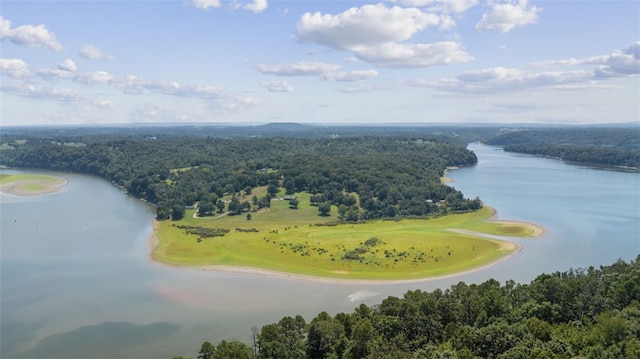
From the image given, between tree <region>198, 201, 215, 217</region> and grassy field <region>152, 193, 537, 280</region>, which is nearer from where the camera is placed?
grassy field <region>152, 193, 537, 280</region>

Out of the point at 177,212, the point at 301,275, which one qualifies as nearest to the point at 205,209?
the point at 177,212

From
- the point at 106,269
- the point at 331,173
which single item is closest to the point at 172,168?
the point at 331,173

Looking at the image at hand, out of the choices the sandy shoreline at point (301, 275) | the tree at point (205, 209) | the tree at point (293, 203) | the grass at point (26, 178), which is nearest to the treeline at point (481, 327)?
the sandy shoreline at point (301, 275)

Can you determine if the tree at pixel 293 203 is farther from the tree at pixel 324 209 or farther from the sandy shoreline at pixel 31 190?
the sandy shoreline at pixel 31 190

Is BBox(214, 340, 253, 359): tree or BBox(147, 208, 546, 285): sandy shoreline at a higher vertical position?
BBox(214, 340, 253, 359): tree

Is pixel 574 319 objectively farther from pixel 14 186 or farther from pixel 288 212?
pixel 14 186

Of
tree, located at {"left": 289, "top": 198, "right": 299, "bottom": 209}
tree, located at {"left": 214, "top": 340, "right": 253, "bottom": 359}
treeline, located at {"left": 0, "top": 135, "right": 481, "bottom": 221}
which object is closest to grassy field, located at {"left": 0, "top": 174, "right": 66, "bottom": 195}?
treeline, located at {"left": 0, "top": 135, "right": 481, "bottom": 221}

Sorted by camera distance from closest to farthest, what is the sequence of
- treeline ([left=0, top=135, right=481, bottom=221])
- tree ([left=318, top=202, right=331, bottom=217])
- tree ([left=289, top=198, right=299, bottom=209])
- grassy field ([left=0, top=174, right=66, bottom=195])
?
tree ([left=318, top=202, right=331, bottom=217]) → tree ([left=289, top=198, right=299, bottom=209]) → treeline ([left=0, top=135, right=481, bottom=221]) → grassy field ([left=0, top=174, right=66, bottom=195])

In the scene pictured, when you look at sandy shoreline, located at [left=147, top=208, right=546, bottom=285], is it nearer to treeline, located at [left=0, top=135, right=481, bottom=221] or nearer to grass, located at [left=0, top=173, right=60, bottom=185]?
treeline, located at [left=0, top=135, right=481, bottom=221]
